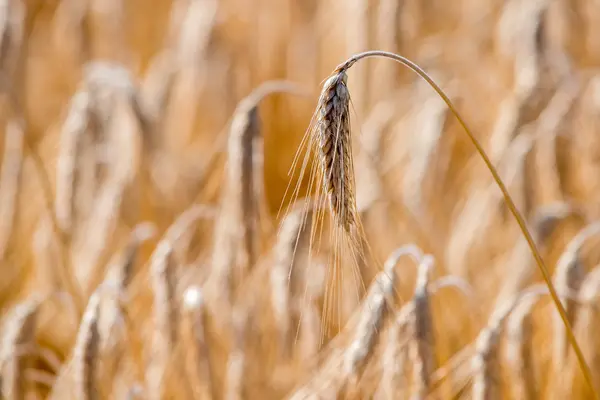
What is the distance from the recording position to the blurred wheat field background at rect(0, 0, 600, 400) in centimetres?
82

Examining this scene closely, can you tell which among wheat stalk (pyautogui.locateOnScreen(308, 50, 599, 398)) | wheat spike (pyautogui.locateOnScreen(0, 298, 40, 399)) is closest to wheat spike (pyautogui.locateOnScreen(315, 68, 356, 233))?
wheat stalk (pyautogui.locateOnScreen(308, 50, 599, 398))

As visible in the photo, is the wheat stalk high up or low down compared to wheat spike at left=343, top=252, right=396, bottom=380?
up

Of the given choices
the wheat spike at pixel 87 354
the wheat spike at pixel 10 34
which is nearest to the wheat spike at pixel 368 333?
the wheat spike at pixel 87 354

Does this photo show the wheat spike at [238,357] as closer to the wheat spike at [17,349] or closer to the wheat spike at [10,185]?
the wheat spike at [17,349]

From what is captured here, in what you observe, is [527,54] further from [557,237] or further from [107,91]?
[107,91]

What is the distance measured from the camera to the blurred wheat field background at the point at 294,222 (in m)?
0.82

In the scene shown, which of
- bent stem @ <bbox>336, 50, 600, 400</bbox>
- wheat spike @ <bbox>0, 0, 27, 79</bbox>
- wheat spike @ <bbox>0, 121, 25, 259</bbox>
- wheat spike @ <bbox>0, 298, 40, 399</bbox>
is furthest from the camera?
wheat spike @ <bbox>0, 121, 25, 259</bbox>

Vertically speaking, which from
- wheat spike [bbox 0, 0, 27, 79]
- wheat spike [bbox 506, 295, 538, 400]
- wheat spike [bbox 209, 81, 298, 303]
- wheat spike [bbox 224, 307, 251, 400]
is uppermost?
wheat spike [bbox 0, 0, 27, 79]

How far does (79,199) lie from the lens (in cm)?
120

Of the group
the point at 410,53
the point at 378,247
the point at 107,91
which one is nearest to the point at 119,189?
the point at 107,91

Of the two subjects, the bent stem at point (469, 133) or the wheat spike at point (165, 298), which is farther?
the wheat spike at point (165, 298)

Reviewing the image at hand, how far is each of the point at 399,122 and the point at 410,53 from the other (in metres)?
0.15

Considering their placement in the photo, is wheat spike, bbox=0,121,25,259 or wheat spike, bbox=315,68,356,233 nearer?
wheat spike, bbox=315,68,356,233

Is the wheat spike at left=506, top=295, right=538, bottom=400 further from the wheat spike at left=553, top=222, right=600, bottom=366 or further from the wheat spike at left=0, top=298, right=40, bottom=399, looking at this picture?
the wheat spike at left=0, top=298, right=40, bottom=399
